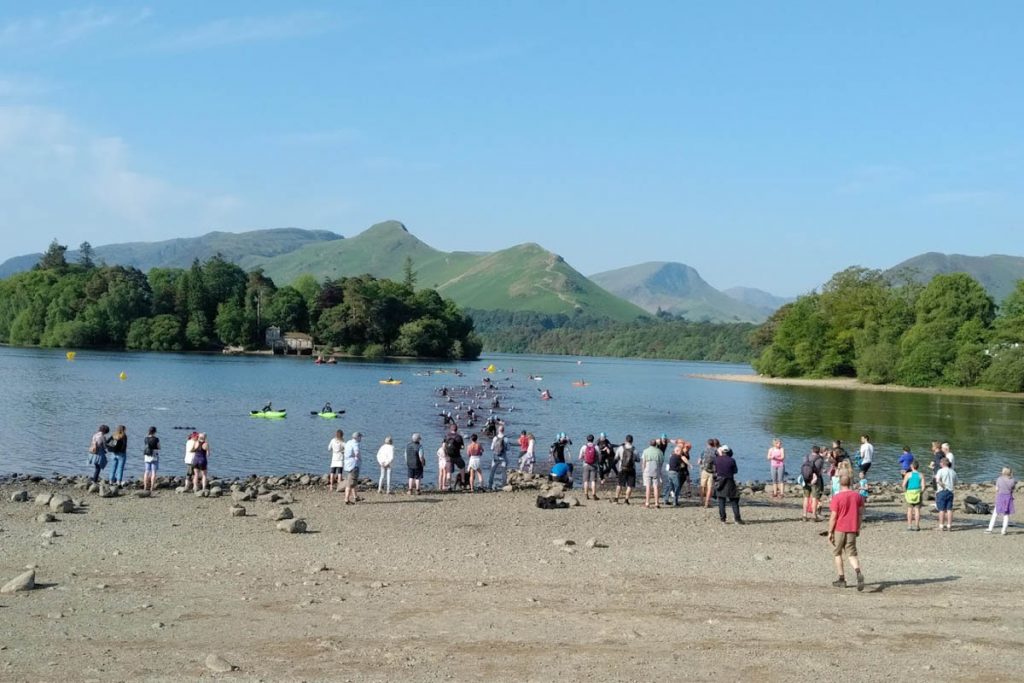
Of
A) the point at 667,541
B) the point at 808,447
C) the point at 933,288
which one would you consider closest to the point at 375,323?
the point at 933,288

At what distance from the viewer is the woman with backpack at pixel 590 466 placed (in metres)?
27.2

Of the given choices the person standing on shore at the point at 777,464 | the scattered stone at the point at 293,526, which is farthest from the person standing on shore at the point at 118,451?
the person standing on shore at the point at 777,464

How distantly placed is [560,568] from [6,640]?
949 cm

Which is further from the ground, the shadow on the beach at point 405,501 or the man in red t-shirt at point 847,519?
the man in red t-shirt at point 847,519

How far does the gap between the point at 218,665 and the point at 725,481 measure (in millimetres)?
15246

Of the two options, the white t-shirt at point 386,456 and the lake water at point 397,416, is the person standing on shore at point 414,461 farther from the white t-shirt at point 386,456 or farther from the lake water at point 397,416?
the lake water at point 397,416

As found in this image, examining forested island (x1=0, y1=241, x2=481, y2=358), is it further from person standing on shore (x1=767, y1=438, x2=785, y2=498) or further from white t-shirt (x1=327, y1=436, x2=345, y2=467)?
person standing on shore (x1=767, y1=438, x2=785, y2=498)

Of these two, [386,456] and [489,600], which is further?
[386,456]

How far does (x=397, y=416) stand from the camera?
6134 cm

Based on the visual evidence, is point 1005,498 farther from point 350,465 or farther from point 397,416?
point 397,416

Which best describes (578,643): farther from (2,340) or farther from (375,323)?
(2,340)

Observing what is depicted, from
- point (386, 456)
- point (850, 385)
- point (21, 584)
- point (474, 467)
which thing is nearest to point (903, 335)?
point (850, 385)

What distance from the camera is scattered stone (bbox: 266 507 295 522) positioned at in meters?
22.2

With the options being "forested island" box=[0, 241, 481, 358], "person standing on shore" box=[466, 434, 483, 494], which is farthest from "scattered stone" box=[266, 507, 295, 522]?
"forested island" box=[0, 241, 481, 358]
